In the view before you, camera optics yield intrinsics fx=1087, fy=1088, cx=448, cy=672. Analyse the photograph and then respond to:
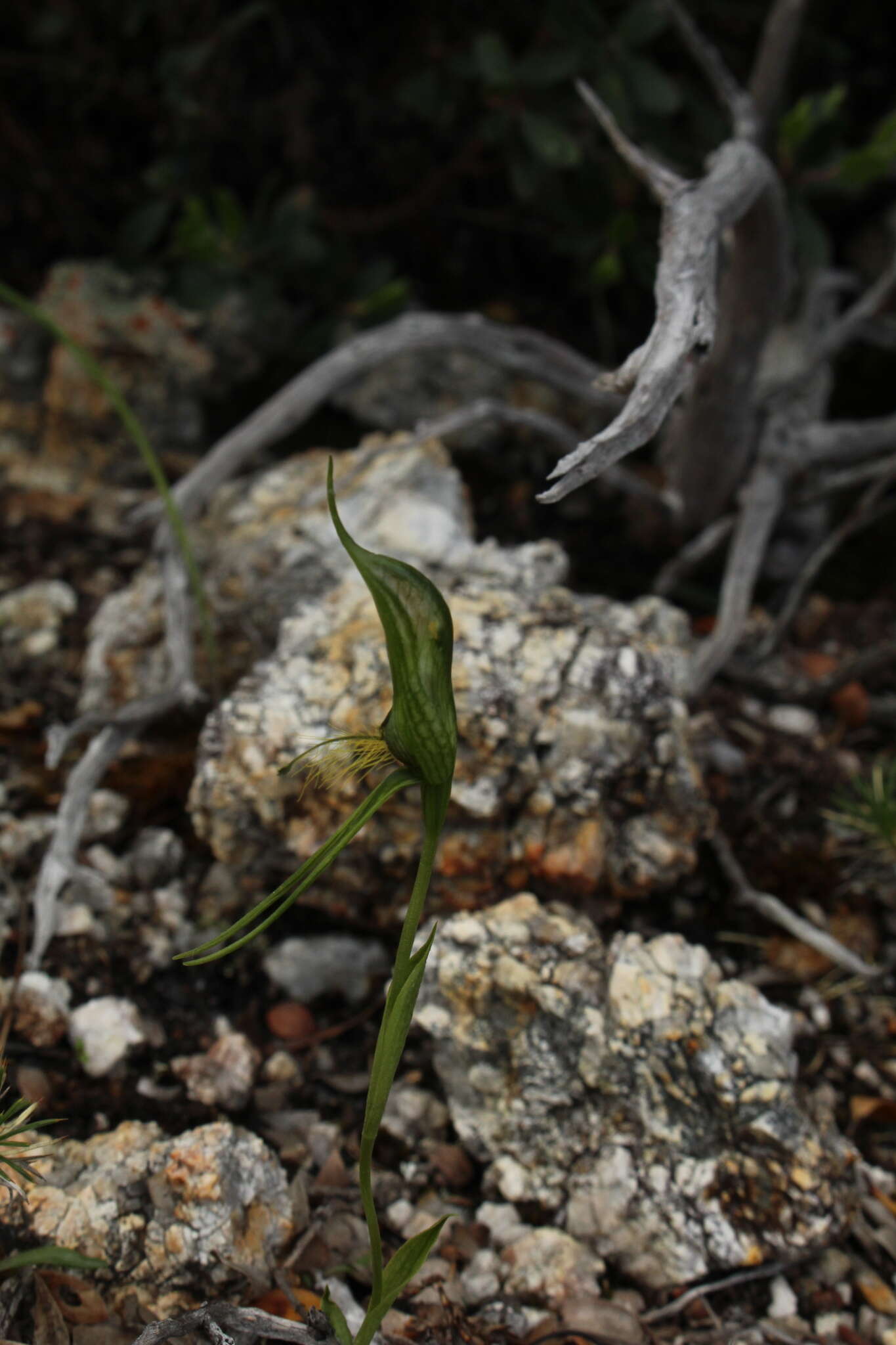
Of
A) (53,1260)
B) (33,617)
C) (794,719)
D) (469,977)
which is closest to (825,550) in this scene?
(794,719)

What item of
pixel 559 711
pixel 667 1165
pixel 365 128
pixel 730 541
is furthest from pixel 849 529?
pixel 365 128

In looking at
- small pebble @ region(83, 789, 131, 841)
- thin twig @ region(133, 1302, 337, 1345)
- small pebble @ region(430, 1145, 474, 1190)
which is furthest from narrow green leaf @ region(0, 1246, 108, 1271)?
small pebble @ region(83, 789, 131, 841)

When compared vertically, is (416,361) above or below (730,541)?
above

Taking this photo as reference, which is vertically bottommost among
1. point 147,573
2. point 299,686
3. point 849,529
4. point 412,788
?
point 412,788

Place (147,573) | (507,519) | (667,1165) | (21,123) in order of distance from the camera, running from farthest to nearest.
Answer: (21,123), (507,519), (147,573), (667,1165)

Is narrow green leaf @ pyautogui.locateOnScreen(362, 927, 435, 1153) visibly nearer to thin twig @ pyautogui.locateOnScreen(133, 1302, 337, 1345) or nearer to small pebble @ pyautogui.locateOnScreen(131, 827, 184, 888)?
thin twig @ pyautogui.locateOnScreen(133, 1302, 337, 1345)

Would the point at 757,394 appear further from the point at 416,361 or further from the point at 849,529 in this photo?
the point at 416,361
